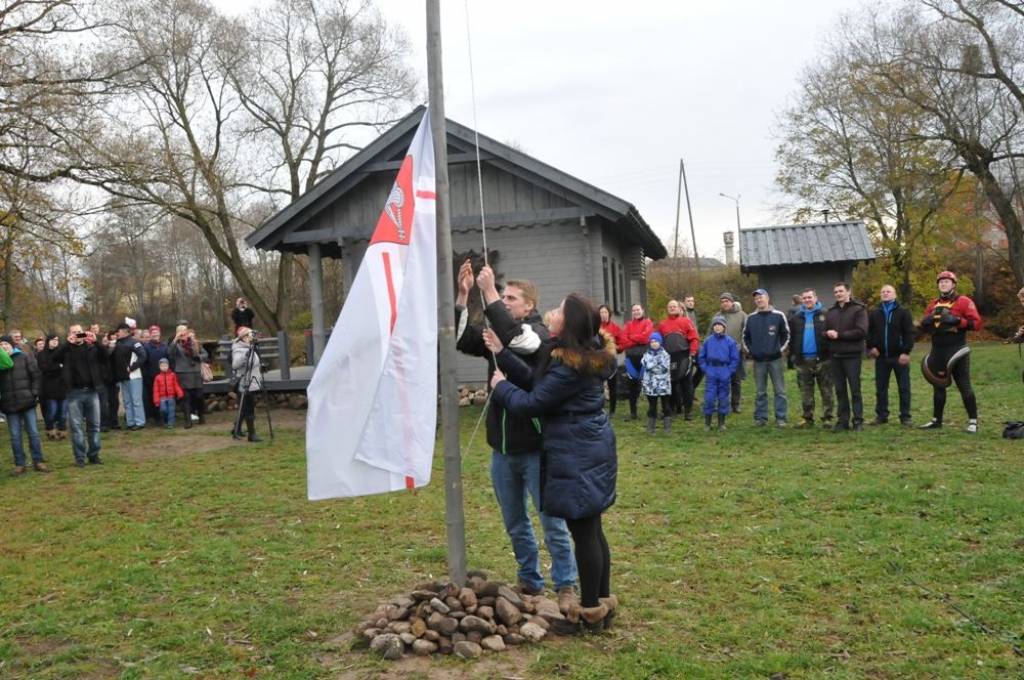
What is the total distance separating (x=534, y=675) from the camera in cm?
434

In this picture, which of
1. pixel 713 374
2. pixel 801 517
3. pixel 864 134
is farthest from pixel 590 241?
pixel 864 134

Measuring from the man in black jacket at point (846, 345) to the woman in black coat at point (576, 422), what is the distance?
294 inches

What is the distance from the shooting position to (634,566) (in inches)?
242

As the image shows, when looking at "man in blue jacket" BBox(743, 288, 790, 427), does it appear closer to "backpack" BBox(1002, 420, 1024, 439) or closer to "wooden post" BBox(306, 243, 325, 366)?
"backpack" BBox(1002, 420, 1024, 439)

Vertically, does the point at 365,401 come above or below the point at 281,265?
below

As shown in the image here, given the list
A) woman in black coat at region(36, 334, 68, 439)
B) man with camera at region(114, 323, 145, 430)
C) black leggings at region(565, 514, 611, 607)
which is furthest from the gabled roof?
black leggings at region(565, 514, 611, 607)

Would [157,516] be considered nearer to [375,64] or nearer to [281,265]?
[281,265]

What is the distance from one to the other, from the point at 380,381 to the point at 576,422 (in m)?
1.08

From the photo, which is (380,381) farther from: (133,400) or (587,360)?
(133,400)

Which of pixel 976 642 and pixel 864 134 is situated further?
pixel 864 134

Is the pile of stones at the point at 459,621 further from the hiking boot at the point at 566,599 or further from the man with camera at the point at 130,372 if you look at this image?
the man with camera at the point at 130,372

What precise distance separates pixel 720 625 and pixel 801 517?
2.57 meters

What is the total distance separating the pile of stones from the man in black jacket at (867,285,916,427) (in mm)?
8002

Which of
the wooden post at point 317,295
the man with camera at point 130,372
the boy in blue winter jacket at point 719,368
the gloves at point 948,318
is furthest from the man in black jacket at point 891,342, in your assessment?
the man with camera at point 130,372
